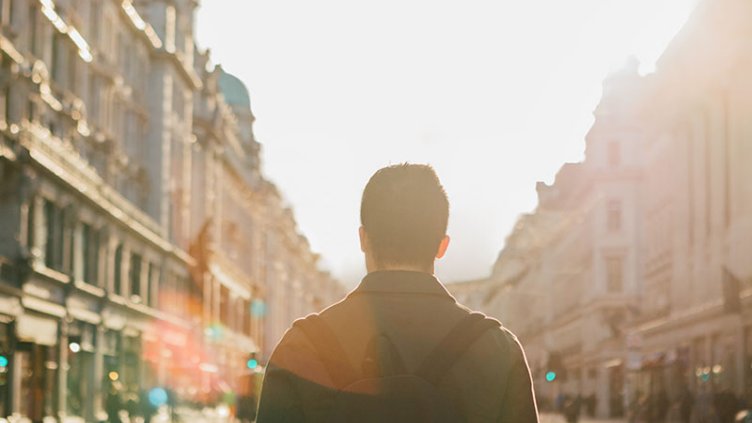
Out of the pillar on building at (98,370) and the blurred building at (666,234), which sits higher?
the blurred building at (666,234)

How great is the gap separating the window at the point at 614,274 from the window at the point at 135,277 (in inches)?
1607

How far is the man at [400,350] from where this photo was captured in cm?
370

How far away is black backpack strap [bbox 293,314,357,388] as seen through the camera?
3781 millimetres

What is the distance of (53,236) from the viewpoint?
144ft

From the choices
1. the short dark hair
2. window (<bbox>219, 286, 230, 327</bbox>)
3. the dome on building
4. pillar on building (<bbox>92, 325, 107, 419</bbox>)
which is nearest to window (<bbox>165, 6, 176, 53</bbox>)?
pillar on building (<bbox>92, 325, 107, 419</bbox>)

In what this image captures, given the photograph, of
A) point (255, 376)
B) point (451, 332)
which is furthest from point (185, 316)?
point (451, 332)

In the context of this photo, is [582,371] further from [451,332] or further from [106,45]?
[451,332]

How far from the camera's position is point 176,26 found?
7606 centimetres

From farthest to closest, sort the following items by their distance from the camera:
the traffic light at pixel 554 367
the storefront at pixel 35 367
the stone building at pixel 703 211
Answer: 1. the stone building at pixel 703 211
2. the traffic light at pixel 554 367
3. the storefront at pixel 35 367

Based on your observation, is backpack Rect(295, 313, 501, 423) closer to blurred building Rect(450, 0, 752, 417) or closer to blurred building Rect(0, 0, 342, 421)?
blurred building Rect(450, 0, 752, 417)

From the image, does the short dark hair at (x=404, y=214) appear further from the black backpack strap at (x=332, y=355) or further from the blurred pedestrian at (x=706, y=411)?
the blurred pedestrian at (x=706, y=411)

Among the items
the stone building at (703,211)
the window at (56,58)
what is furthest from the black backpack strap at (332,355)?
the window at (56,58)

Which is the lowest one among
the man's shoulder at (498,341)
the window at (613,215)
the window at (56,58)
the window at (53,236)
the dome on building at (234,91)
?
the man's shoulder at (498,341)

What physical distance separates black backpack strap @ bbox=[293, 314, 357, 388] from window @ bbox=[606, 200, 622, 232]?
91.8 m
